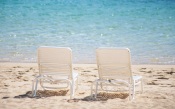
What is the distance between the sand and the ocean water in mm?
2428

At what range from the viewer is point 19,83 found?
919 centimetres

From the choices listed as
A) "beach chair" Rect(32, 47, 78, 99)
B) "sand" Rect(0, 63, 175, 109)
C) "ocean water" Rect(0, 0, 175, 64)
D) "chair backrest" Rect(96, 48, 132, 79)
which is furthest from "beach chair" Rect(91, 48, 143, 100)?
"ocean water" Rect(0, 0, 175, 64)

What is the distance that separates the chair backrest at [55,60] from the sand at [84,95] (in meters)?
0.50

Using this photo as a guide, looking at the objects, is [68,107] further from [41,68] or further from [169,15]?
[169,15]

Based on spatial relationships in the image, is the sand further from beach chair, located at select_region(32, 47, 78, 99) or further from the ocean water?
the ocean water

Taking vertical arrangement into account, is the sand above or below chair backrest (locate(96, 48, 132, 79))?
below

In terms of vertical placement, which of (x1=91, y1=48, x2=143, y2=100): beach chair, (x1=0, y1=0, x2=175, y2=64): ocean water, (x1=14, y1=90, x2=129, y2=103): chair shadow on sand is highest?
Answer: (x1=0, y1=0, x2=175, y2=64): ocean water

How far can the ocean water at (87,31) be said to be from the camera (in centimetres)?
1395

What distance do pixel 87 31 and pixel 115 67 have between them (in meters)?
12.9

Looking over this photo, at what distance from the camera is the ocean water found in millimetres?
13945

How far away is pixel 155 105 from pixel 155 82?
2.63m

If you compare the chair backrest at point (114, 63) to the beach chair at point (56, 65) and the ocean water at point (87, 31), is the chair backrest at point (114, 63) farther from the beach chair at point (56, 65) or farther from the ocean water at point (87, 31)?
the ocean water at point (87, 31)

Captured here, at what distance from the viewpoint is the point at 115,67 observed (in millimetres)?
7344

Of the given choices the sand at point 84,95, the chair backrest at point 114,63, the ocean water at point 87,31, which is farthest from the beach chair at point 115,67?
the ocean water at point 87,31
